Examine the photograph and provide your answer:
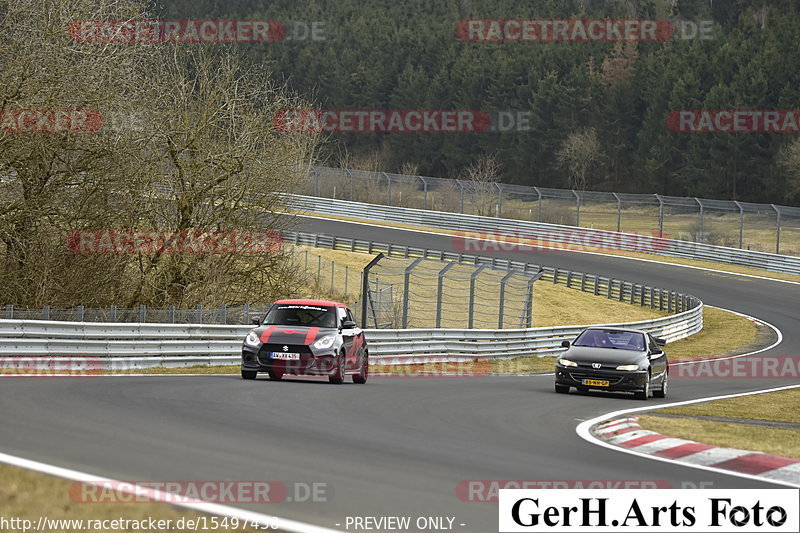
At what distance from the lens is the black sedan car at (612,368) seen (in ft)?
66.2

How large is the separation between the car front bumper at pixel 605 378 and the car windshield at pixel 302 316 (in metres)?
4.21

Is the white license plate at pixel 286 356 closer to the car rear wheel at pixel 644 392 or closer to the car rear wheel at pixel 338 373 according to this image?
the car rear wheel at pixel 338 373

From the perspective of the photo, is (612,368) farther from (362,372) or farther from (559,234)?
(559,234)

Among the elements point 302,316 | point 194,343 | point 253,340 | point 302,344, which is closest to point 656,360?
point 302,316

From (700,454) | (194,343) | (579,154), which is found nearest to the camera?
A: (700,454)

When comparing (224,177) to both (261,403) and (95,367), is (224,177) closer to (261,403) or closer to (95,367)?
(95,367)

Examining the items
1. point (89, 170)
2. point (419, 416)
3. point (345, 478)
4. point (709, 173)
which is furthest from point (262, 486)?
point (709, 173)

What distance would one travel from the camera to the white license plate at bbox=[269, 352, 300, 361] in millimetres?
18797

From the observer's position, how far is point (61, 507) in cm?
734

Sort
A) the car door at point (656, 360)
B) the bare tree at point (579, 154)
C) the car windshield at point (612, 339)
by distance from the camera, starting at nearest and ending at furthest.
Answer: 1. the car door at point (656, 360)
2. the car windshield at point (612, 339)
3. the bare tree at point (579, 154)

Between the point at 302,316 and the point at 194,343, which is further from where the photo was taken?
the point at 194,343

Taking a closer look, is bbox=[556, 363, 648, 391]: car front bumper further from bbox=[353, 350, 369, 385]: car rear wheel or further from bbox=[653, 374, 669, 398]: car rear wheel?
bbox=[353, 350, 369, 385]: car rear wheel

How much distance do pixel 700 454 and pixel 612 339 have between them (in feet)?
33.6

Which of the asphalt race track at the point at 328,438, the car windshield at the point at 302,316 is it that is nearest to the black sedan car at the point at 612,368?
the asphalt race track at the point at 328,438
